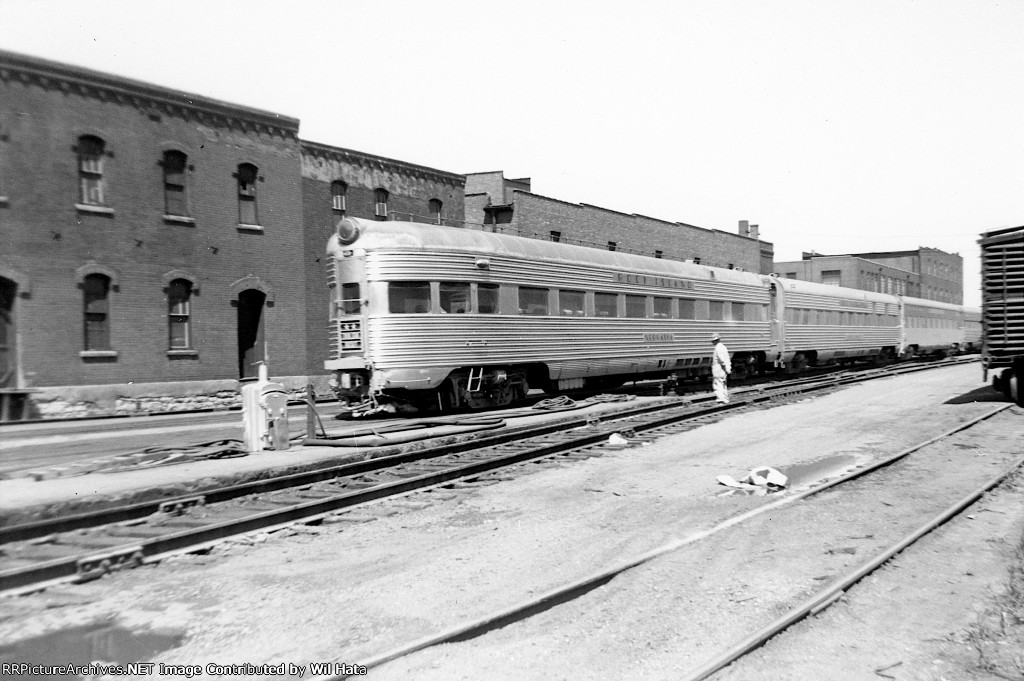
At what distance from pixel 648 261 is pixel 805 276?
186 ft

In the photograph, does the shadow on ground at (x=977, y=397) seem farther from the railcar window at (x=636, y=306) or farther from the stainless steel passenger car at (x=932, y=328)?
the stainless steel passenger car at (x=932, y=328)

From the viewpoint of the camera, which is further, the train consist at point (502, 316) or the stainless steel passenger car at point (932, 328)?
the stainless steel passenger car at point (932, 328)

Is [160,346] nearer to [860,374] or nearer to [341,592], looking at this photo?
[341,592]

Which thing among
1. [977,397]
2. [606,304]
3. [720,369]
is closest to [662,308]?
[606,304]

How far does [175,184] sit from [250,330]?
15.3ft

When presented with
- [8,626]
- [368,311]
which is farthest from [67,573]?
[368,311]

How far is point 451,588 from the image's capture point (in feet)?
17.6

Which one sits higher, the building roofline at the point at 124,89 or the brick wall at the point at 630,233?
the building roofline at the point at 124,89

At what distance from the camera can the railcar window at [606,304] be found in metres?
17.4

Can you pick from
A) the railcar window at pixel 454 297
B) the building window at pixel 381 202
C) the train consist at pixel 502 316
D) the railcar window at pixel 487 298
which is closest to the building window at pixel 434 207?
the building window at pixel 381 202

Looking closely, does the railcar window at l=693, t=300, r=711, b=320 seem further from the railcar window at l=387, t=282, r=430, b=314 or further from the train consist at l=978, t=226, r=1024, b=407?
the railcar window at l=387, t=282, r=430, b=314

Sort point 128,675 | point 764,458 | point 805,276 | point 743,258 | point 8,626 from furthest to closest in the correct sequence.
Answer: point 805,276 < point 743,258 < point 764,458 < point 8,626 < point 128,675

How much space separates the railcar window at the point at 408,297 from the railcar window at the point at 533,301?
238 centimetres

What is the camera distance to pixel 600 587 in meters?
5.39
